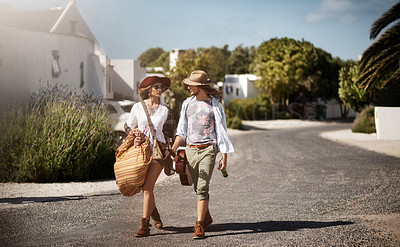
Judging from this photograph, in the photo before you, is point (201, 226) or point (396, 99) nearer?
point (201, 226)

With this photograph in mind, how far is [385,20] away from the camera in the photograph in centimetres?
1803

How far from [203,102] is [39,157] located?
5598 mm

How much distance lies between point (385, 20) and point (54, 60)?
13285mm

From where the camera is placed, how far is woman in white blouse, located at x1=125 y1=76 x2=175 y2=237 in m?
5.64

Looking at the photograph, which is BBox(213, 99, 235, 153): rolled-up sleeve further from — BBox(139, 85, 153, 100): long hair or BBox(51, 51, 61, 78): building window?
BBox(51, 51, 61, 78): building window

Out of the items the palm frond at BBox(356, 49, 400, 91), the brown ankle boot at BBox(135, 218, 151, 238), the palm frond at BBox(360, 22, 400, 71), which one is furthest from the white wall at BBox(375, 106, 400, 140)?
the brown ankle boot at BBox(135, 218, 151, 238)

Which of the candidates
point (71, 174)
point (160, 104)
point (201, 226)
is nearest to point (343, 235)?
point (201, 226)

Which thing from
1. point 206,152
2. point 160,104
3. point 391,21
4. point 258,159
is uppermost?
point 391,21

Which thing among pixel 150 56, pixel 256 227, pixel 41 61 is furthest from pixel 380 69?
pixel 150 56

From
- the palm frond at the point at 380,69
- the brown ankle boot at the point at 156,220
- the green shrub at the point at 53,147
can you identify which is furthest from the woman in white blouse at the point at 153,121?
the palm frond at the point at 380,69

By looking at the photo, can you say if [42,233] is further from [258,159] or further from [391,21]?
[391,21]

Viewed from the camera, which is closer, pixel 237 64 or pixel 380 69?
pixel 380 69

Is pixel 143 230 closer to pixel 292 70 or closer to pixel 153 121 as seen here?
pixel 153 121

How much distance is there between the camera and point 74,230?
600cm
